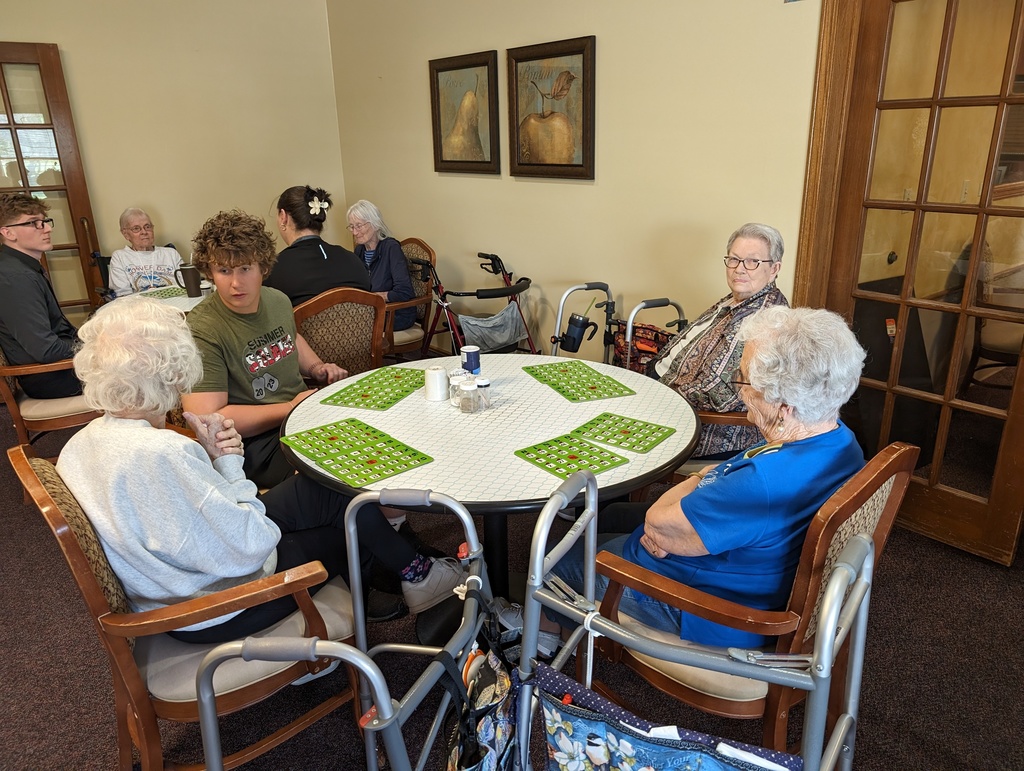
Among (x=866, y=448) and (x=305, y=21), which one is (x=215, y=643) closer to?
(x=866, y=448)

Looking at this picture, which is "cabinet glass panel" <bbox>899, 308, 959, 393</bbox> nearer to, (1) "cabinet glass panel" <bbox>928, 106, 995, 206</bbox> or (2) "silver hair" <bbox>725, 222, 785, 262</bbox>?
(1) "cabinet glass panel" <bbox>928, 106, 995, 206</bbox>

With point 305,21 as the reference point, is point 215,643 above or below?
below

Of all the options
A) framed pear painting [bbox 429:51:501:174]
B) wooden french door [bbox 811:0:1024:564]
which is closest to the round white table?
wooden french door [bbox 811:0:1024:564]

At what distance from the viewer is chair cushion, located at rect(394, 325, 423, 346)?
4.05 m

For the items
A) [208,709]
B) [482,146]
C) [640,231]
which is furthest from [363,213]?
[208,709]

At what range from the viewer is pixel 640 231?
3373mm

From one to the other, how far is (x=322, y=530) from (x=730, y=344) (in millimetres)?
1449

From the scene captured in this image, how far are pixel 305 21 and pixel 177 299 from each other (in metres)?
2.93

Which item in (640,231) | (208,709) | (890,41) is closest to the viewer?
(208,709)

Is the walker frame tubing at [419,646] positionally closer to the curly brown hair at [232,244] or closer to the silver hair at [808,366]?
the silver hair at [808,366]

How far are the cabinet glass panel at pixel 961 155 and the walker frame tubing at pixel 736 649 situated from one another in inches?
Result: 72.9

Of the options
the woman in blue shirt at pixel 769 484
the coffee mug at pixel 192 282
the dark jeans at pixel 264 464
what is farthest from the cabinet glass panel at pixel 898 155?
the coffee mug at pixel 192 282

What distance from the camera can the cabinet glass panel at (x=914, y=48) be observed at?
92.1 inches

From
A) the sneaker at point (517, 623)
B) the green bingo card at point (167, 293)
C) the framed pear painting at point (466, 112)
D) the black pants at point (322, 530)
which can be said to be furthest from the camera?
the framed pear painting at point (466, 112)
